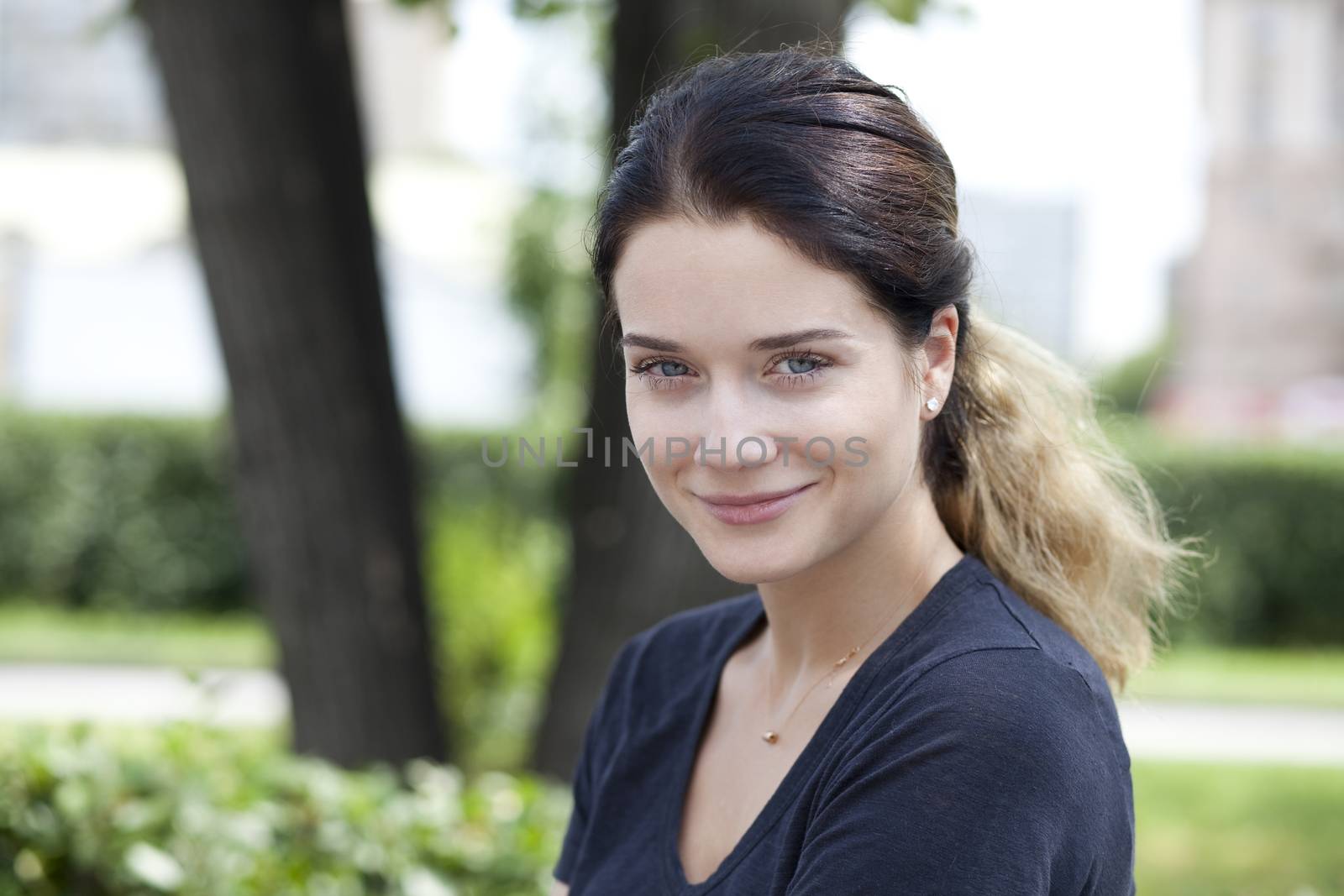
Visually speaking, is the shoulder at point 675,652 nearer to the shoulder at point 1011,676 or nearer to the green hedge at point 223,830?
the shoulder at point 1011,676

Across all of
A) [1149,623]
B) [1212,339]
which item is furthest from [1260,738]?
[1212,339]

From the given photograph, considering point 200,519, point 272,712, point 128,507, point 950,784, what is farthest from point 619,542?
point 128,507

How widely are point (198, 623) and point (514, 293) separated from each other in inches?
134

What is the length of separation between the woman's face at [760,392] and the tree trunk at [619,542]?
1.68 meters

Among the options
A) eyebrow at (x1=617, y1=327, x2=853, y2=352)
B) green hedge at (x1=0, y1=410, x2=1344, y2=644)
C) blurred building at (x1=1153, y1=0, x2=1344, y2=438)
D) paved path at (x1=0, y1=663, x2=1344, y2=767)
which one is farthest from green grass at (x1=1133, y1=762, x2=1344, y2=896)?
blurred building at (x1=1153, y1=0, x2=1344, y2=438)

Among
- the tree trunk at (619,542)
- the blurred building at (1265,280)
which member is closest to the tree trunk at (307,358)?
the tree trunk at (619,542)

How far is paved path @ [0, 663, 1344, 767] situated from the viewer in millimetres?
6848

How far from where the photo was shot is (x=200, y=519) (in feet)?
33.7

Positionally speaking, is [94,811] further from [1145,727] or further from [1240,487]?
[1240,487]

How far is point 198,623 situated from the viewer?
32.9 ft

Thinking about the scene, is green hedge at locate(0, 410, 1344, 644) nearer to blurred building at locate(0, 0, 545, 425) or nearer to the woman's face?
blurred building at locate(0, 0, 545, 425)

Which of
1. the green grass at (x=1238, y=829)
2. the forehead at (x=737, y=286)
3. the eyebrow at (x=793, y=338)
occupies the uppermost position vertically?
the forehead at (x=737, y=286)

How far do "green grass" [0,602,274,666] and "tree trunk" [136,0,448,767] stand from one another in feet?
14.2

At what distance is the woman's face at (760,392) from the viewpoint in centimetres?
137
